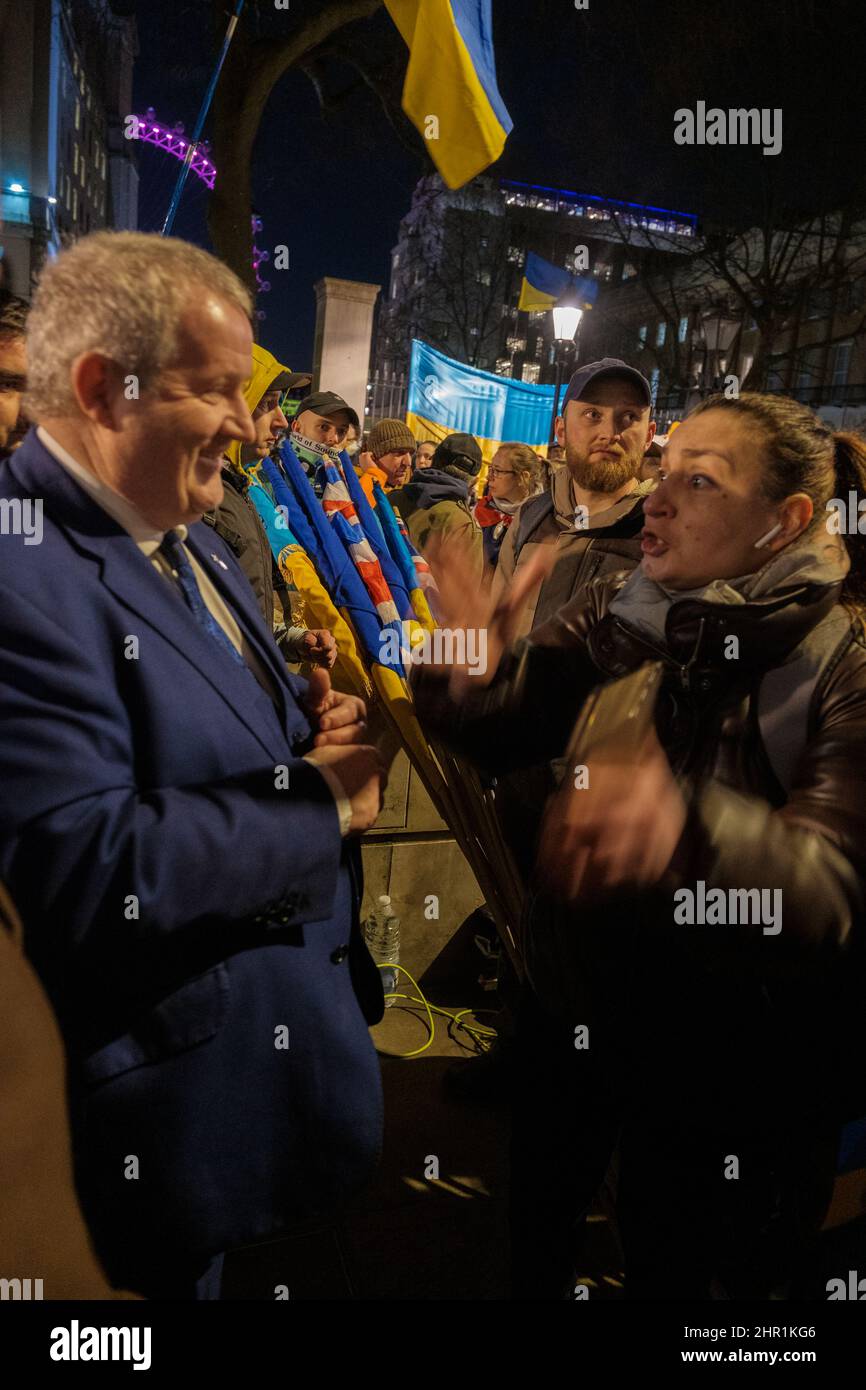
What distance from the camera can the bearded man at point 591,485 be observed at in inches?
120

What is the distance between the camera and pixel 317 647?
3.24 meters

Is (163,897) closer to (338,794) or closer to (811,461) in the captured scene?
(338,794)

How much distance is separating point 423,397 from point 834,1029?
1070 centimetres

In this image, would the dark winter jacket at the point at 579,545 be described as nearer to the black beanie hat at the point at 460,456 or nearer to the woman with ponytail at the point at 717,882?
the woman with ponytail at the point at 717,882

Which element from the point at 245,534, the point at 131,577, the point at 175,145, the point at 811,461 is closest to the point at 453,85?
the point at 245,534

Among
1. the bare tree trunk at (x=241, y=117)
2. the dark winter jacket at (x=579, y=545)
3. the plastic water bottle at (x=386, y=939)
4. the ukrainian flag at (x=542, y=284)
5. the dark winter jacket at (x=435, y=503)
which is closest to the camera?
the dark winter jacket at (x=579, y=545)

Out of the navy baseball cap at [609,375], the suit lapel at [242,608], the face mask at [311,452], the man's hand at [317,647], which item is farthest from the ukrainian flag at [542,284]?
the suit lapel at [242,608]

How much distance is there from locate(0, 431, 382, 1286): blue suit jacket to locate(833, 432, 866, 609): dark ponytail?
119 cm

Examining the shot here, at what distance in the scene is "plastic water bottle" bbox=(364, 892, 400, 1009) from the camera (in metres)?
3.82

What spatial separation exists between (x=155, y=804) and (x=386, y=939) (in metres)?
2.77

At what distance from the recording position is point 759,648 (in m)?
1.50

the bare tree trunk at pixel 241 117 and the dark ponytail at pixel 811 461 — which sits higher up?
the bare tree trunk at pixel 241 117

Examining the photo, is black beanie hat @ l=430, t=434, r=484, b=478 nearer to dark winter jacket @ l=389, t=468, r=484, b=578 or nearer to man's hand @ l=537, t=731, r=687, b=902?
dark winter jacket @ l=389, t=468, r=484, b=578

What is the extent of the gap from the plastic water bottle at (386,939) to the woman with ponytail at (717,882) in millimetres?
1884
